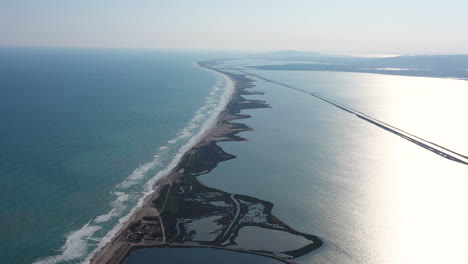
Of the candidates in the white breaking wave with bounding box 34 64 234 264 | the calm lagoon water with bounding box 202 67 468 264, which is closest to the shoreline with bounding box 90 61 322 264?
the white breaking wave with bounding box 34 64 234 264

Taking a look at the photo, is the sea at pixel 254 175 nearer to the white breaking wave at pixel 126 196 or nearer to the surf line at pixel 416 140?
the white breaking wave at pixel 126 196

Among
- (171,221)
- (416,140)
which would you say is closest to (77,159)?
(171,221)

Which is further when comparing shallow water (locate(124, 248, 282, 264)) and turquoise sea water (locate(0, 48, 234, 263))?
turquoise sea water (locate(0, 48, 234, 263))

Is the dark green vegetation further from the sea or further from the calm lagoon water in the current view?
the calm lagoon water

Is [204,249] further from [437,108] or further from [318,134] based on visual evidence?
[437,108]

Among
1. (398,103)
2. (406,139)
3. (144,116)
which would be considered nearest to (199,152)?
(144,116)

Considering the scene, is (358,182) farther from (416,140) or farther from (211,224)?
(416,140)
